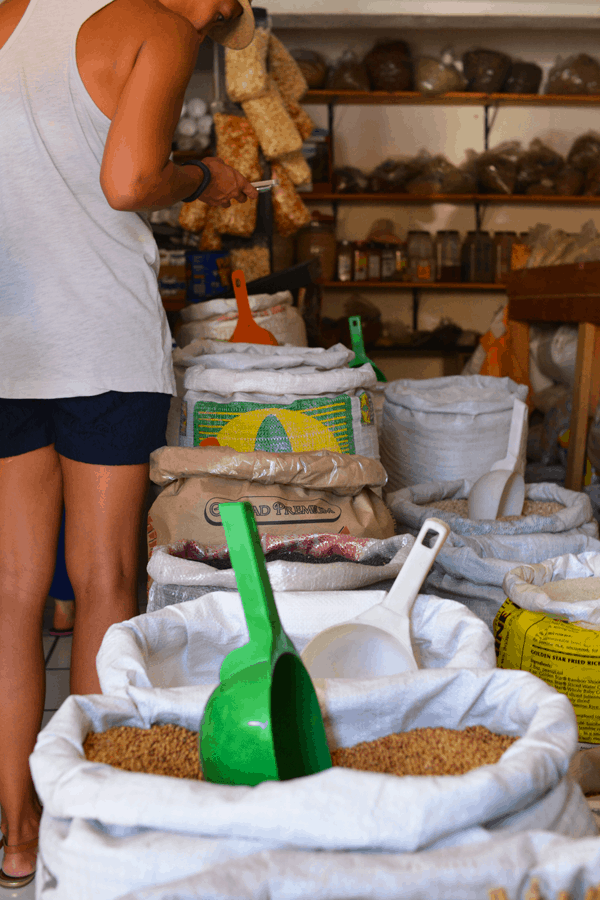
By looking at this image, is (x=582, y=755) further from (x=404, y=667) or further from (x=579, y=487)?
(x=579, y=487)

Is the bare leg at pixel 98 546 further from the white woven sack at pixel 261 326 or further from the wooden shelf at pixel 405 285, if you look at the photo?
the wooden shelf at pixel 405 285

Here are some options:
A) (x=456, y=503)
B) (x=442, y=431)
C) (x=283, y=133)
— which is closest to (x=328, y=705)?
(x=456, y=503)

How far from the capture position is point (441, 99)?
4613 millimetres

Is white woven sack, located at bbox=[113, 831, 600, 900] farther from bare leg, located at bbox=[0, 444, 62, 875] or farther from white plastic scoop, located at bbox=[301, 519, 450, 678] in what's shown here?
bare leg, located at bbox=[0, 444, 62, 875]

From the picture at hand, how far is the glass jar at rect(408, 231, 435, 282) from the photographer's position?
453cm

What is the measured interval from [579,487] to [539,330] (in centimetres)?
85

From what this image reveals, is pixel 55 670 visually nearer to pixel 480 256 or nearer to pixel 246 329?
pixel 246 329

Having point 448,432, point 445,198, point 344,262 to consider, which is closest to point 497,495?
point 448,432

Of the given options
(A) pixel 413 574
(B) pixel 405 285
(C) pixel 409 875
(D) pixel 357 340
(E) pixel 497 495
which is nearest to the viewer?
(C) pixel 409 875

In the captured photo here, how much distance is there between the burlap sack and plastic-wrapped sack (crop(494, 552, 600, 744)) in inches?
9.8

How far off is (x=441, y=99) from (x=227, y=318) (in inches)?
134

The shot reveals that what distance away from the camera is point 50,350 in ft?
3.57

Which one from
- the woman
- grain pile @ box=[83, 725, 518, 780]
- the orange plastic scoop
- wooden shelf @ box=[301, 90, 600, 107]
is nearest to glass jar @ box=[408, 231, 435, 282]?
wooden shelf @ box=[301, 90, 600, 107]

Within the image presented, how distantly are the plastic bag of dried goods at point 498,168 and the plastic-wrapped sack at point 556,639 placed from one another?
392 centimetres
